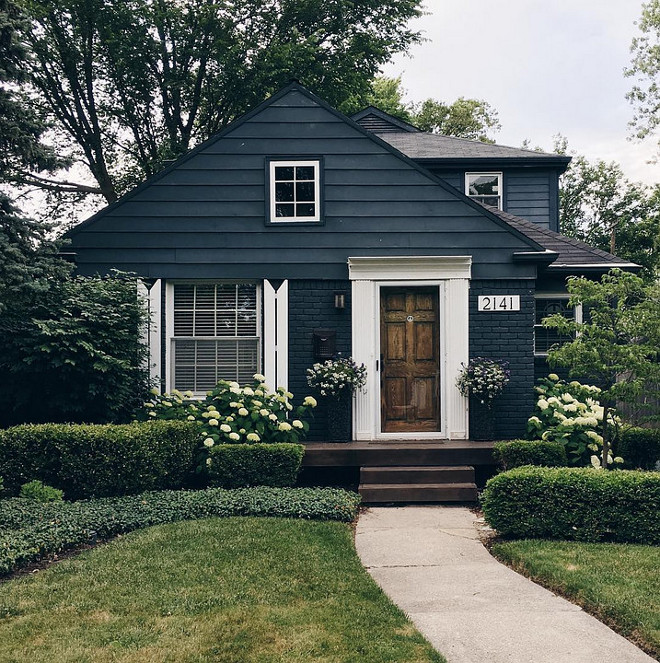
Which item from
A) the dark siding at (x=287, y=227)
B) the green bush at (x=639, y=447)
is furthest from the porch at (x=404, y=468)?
the dark siding at (x=287, y=227)

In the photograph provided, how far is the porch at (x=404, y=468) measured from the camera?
8086 mm

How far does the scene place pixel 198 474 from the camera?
28.6 ft

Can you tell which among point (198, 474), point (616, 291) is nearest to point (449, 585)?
point (616, 291)

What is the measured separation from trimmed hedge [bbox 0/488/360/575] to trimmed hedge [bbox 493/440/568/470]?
1702 millimetres

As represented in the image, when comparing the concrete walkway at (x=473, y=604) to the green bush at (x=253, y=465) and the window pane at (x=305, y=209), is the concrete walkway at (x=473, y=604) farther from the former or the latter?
the window pane at (x=305, y=209)

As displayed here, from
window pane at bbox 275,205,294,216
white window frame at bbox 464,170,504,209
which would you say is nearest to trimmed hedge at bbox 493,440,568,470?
window pane at bbox 275,205,294,216

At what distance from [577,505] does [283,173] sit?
5.79m

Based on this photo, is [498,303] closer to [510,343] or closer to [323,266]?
[510,343]

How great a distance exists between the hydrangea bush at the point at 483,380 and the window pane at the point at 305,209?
292 centimetres

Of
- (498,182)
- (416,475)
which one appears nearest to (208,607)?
(416,475)

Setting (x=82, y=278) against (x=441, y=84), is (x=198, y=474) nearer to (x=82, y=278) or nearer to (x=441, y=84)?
(x=82, y=278)

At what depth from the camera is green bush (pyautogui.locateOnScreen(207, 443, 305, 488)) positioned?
802 cm

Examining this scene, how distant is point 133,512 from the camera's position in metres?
6.87

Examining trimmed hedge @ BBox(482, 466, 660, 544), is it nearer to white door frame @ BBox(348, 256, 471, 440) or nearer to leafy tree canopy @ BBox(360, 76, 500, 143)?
white door frame @ BBox(348, 256, 471, 440)
